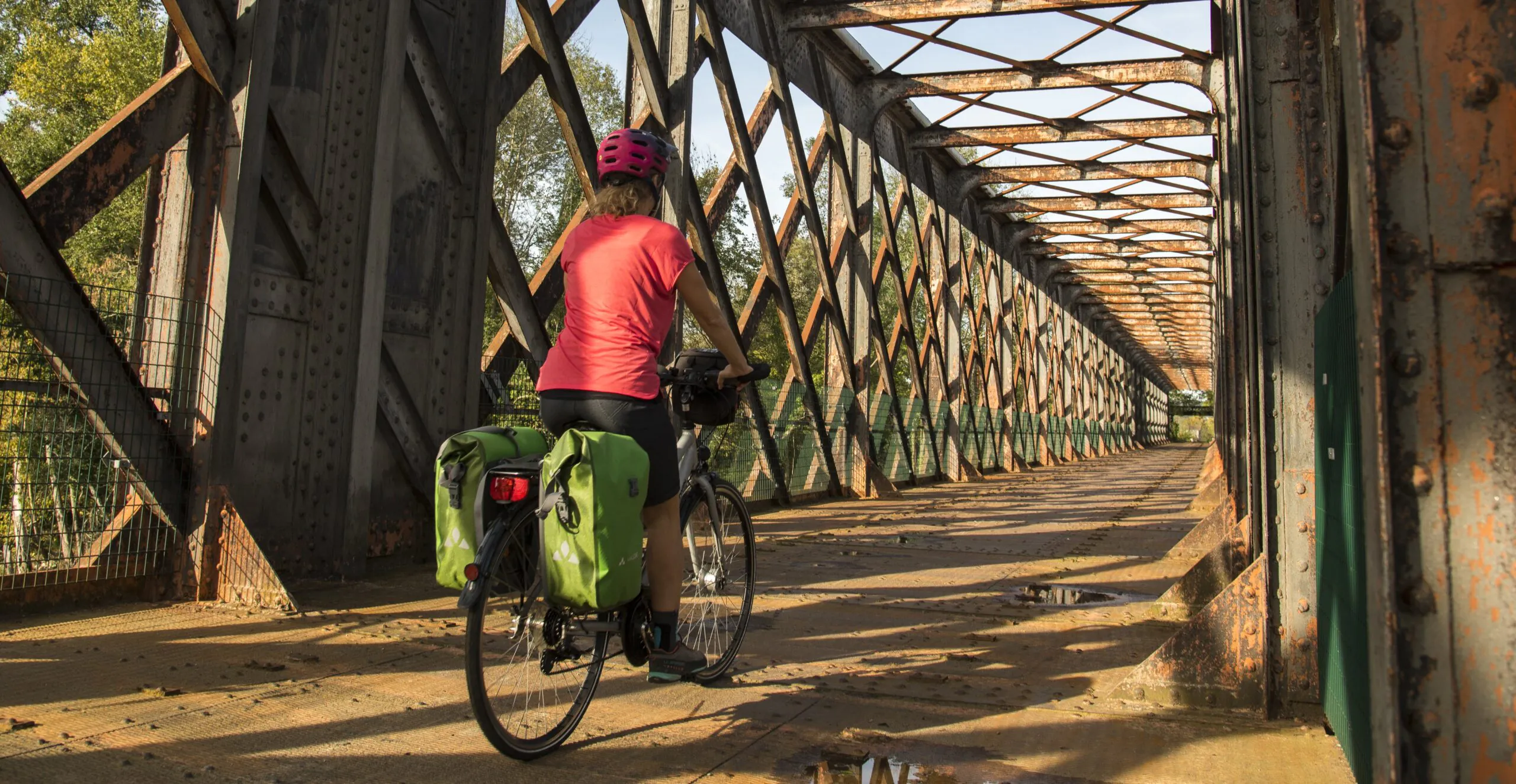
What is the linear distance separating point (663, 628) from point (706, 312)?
880 millimetres

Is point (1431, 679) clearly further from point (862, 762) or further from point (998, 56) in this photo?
point (998, 56)

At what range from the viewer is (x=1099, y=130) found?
16.0 m

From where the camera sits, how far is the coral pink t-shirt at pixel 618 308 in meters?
2.86

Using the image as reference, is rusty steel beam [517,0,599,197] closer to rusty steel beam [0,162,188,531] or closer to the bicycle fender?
rusty steel beam [0,162,188,531]

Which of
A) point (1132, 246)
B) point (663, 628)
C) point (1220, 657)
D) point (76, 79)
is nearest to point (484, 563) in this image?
point (663, 628)

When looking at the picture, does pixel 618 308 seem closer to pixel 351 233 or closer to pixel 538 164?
pixel 351 233

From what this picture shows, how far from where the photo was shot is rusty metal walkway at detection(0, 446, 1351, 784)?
2602 millimetres

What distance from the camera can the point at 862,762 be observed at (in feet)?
8.85

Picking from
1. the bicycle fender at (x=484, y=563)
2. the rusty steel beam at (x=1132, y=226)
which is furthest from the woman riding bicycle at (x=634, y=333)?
the rusty steel beam at (x=1132, y=226)

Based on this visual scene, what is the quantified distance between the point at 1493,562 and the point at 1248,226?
258 cm

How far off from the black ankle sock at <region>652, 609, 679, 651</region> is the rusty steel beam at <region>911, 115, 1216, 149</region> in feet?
47.1

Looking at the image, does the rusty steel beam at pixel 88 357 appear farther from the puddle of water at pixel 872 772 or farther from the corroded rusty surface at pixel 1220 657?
the corroded rusty surface at pixel 1220 657

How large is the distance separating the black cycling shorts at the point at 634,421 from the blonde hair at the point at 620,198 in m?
0.52

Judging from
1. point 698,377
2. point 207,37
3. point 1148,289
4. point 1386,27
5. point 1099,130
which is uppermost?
point 1099,130
